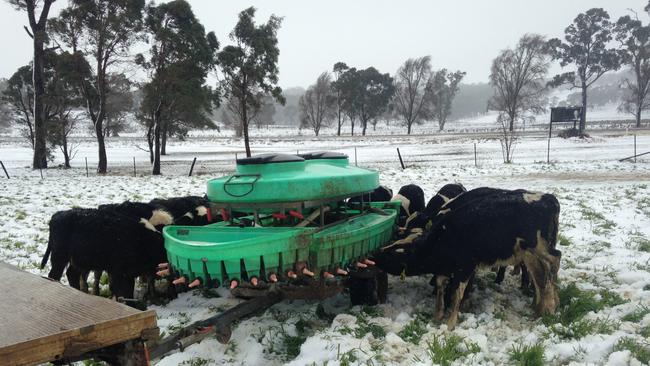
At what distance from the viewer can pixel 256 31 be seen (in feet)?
96.3

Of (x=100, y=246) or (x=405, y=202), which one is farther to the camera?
(x=405, y=202)

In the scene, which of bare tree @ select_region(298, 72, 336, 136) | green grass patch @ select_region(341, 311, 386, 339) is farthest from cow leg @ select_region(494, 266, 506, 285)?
bare tree @ select_region(298, 72, 336, 136)

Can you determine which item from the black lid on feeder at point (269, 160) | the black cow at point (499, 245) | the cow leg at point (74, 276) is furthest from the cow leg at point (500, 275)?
the cow leg at point (74, 276)

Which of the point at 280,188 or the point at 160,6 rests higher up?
the point at 160,6

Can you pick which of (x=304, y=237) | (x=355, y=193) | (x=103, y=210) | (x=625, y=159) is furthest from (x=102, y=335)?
(x=625, y=159)

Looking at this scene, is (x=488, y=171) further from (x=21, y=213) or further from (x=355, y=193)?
(x=21, y=213)

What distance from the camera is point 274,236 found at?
429 cm

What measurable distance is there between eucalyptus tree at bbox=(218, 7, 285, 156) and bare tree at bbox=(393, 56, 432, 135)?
131ft

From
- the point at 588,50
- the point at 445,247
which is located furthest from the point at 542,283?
the point at 588,50

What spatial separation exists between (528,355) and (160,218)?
17.4 ft

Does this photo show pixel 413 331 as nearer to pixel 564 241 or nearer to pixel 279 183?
pixel 279 183

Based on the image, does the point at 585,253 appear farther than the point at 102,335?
Yes

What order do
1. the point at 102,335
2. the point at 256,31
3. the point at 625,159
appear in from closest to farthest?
the point at 102,335
the point at 625,159
the point at 256,31

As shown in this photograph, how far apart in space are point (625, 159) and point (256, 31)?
2258cm
